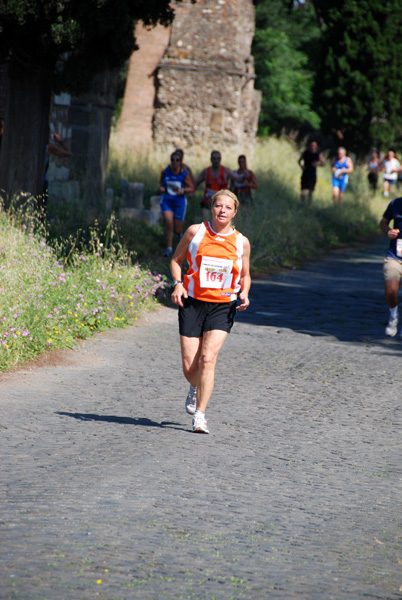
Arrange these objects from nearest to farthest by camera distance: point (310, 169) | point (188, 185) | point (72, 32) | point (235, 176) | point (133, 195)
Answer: point (72, 32), point (188, 185), point (133, 195), point (235, 176), point (310, 169)

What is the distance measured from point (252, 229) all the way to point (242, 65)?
1681 centimetres

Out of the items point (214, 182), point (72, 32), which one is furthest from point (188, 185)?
point (72, 32)

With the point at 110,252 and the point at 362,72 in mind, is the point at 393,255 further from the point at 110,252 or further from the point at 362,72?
the point at 362,72

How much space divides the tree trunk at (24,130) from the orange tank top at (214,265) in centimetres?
707

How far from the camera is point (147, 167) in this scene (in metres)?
24.6

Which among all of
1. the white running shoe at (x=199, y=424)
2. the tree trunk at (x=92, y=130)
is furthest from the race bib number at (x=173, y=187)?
the white running shoe at (x=199, y=424)

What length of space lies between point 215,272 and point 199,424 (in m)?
1.06

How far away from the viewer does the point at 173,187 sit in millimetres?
15758

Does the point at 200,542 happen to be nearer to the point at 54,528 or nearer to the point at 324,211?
the point at 54,528

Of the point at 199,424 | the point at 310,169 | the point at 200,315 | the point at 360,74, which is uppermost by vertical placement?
the point at 360,74

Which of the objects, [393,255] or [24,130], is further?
[24,130]

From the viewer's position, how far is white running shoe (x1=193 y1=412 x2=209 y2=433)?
21.0 feet

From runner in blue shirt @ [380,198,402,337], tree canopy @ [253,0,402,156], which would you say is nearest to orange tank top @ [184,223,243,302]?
runner in blue shirt @ [380,198,402,337]

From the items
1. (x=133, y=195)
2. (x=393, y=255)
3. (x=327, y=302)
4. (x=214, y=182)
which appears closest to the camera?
(x=393, y=255)
